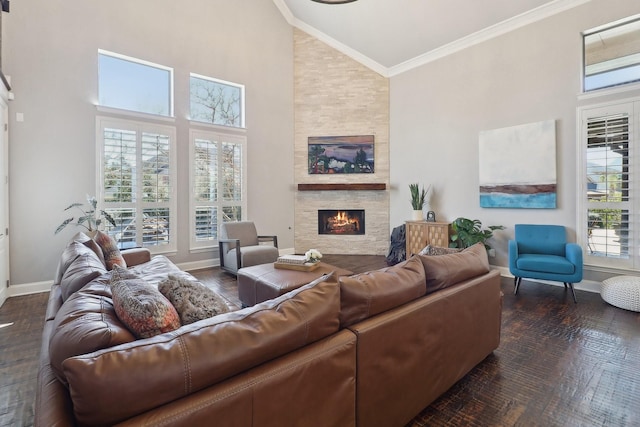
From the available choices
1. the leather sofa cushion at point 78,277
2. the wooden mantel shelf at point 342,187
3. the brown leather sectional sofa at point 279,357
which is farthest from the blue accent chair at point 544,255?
the leather sofa cushion at point 78,277

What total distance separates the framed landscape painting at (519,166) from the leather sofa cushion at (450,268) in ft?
10.0

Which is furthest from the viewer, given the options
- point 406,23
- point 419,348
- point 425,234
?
point 425,234

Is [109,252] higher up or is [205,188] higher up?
[205,188]

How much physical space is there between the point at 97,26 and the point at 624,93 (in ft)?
23.6

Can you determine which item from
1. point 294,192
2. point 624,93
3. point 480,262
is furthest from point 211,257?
point 624,93

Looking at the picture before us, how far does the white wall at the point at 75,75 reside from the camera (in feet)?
13.3

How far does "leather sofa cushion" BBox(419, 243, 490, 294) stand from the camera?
1916mm

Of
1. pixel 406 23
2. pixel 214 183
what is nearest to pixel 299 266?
pixel 214 183

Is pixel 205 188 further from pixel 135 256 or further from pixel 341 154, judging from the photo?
pixel 341 154

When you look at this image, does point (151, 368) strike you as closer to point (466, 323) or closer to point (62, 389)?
point (62, 389)

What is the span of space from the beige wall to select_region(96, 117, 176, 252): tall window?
266 cm

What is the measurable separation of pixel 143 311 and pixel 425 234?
5098mm

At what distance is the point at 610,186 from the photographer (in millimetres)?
3949

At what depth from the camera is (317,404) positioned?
1193mm
